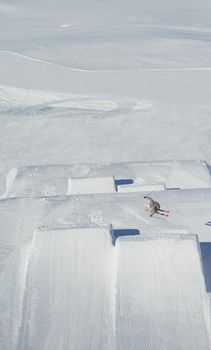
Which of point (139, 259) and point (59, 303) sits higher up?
point (139, 259)

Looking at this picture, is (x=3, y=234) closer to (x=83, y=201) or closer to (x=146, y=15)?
(x=83, y=201)

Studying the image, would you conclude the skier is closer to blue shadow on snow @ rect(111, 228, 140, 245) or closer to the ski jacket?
the ski jacket

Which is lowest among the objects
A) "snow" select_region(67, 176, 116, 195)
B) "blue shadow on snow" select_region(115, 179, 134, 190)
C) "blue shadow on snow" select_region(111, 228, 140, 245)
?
"blue shadow on snow" select_region(111, 228, 140, 245)

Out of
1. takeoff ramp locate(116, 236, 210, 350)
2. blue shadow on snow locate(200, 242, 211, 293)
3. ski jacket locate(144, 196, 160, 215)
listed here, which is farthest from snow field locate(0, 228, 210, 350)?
ski jacket locate(144, 196, 160, 215)

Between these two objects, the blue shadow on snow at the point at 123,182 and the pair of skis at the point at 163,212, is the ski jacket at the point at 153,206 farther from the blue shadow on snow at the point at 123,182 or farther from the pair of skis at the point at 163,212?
the blue shadow on snow at the point at 123,182

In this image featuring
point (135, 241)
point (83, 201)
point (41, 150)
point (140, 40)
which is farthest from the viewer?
point (140, 40)

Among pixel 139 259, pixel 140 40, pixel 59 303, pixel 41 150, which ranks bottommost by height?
pixel 59 303

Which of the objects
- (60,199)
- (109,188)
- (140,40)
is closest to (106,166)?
(109,188)
